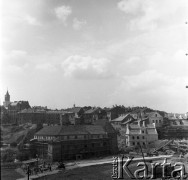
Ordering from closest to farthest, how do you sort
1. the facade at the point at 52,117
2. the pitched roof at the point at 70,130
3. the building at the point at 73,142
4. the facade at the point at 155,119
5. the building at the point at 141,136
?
1. the building at the point at 73,142
2. the pitched roof at the point at 70,130
3. the building at the point at 141,136
4. the facade at the point at 155,119
5. the facade at the point at 52,117

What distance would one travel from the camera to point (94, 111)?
109 meters

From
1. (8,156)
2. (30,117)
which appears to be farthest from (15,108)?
(8,156)

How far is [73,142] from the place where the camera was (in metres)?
58.2

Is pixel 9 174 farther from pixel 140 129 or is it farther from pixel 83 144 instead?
pixel 140 129

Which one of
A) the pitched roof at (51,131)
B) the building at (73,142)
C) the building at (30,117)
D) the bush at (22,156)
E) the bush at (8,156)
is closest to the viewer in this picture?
the bush at (8,156)

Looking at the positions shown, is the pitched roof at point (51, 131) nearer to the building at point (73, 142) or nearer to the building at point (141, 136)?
the building at point (73, 142)

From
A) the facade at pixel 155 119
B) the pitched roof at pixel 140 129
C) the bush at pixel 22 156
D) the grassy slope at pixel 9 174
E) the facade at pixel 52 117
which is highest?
the facade at pixel 52 117

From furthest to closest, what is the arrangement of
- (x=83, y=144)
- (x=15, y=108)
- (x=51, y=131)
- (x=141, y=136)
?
(x=15, y=108)
(x=141, y=136)
(x=51, y=131)
(x=83, y=144)

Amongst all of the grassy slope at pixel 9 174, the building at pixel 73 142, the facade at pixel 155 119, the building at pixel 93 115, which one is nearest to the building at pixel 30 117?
the building at pixel 93 115

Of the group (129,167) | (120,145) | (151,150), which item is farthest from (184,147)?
(129,167)

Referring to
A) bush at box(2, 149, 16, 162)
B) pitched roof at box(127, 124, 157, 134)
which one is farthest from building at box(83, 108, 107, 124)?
bush at box(2, 149, 16, 162)

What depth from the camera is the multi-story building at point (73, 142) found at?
183 feet

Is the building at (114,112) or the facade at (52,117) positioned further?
the facade at (52,117)

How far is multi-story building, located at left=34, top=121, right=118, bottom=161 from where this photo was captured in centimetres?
5569
